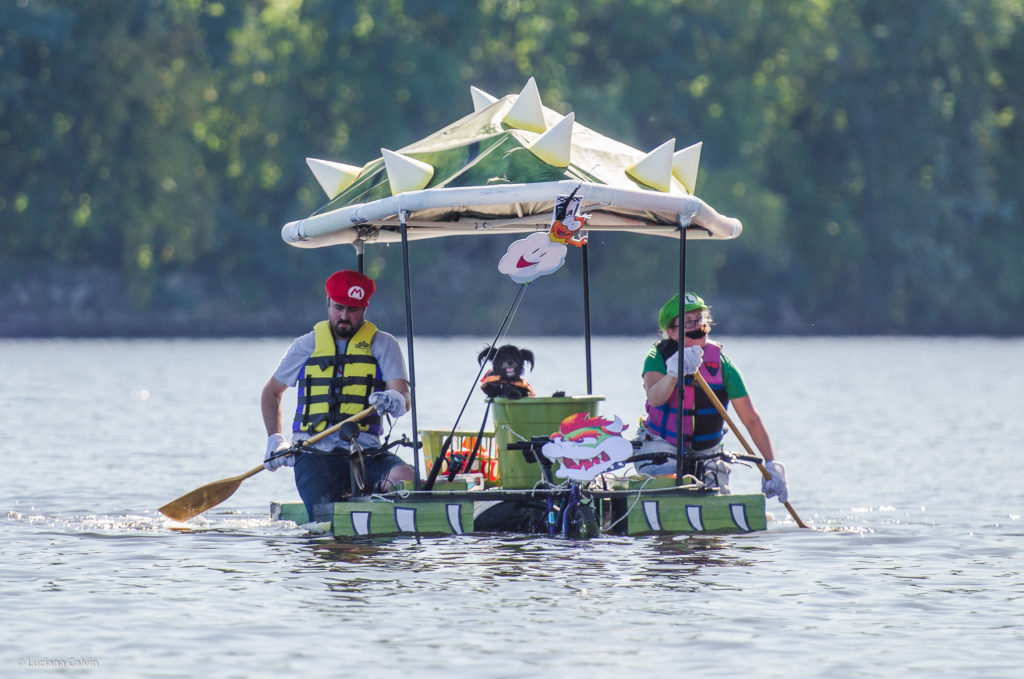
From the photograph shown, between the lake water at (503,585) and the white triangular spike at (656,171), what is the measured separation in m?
2.28

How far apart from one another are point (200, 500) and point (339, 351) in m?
1.85

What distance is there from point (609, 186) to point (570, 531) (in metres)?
2.17

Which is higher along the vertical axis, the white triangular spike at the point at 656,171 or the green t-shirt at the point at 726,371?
the white triangular spike at the point at 656,171

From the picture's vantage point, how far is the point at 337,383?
38.8 ft

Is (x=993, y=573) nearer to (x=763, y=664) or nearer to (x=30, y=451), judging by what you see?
(x=763, y=664)

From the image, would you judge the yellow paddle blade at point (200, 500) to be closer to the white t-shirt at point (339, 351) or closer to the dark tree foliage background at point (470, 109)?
the white t-shirt at point (339, 351)

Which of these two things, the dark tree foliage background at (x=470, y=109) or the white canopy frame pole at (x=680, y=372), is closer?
the white canopy frame pole at (x=680, y=372)

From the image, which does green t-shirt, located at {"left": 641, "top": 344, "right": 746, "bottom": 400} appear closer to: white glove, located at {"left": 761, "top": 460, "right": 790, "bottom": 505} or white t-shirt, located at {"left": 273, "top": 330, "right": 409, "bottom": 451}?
white glove, located at {"left": 761, "top": 460, "right": 790, "bottom": 505}

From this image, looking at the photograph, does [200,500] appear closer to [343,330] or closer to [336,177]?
[343,330]

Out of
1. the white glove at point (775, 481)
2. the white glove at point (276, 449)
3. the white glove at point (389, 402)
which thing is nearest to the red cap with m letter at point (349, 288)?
the white glove at point (389, 402)

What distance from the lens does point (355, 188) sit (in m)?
11.9

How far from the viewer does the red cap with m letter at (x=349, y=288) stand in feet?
38.4

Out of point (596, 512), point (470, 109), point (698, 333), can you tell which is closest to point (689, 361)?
point (698, 333)

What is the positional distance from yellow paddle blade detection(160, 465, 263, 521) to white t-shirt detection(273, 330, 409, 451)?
120cm
